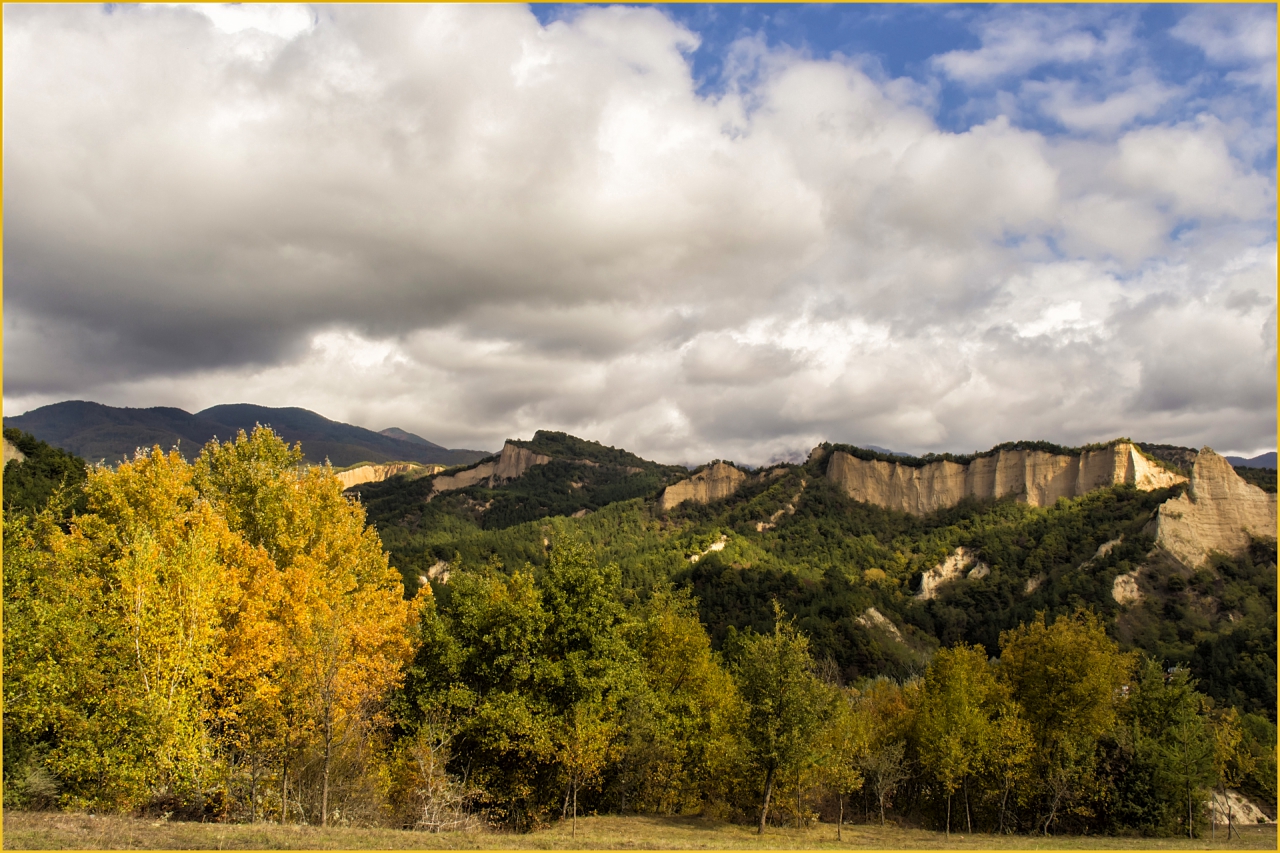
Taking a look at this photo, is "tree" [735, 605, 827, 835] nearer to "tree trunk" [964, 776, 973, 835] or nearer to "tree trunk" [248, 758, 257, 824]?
"tree trunk" [964, 776, 973, 835]

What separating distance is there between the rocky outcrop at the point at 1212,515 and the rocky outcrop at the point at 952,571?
30310 millimetres

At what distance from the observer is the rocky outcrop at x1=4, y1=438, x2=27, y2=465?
71000mm

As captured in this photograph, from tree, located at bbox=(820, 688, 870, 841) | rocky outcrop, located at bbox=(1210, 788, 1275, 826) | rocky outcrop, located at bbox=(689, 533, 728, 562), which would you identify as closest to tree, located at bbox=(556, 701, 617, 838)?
tree, located at bbox=(820, 688, 870, 841)

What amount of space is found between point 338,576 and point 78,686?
486 inches

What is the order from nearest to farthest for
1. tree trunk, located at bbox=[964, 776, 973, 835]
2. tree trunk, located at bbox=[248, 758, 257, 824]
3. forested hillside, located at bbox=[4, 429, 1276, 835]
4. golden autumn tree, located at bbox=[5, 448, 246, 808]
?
golden autumn tree, located at bbox=[5, 448, 246, 808], forested hillside, located at bbox=[4, 429, 1276, 835], tree trunk, located at bbox=[248, 758, 257, 824], tree trunk, located at bbox=[964, 776, 973, 835]

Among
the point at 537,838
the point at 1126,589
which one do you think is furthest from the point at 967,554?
the point at 537,838

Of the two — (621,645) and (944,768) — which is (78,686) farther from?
(944,768)

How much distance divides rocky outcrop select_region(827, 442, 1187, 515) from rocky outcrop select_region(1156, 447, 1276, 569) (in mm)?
29249

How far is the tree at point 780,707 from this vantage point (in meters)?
29.0

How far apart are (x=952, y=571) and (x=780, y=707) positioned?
114 metres

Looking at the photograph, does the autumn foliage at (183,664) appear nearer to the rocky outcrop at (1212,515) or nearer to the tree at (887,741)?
the tree at (887,741)

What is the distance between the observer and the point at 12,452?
72688mm

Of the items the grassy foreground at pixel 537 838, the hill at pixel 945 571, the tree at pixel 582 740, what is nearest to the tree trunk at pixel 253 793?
the grassy foreground at pixel 537 838

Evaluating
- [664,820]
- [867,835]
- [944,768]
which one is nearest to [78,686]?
[664,820]
